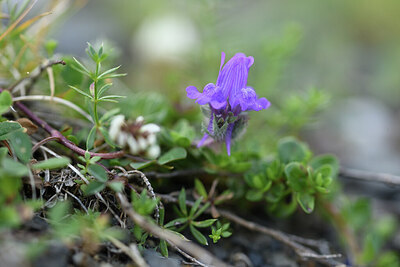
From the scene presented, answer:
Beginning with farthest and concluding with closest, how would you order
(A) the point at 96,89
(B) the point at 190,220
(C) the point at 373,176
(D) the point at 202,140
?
(C) the point at 373,176 < (D) the point at 202,140 < (B) the point at 190,220 < (A) the point at 96,89

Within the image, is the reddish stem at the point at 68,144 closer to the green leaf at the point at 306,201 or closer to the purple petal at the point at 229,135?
the purple petal at the point at 229,135

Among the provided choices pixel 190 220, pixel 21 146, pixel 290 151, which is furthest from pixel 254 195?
pixel 21 146

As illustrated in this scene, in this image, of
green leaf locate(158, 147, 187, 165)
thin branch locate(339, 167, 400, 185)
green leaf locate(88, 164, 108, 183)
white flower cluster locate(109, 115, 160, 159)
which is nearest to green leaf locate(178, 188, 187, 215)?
green leaf locate(158, 147, 187, 165)

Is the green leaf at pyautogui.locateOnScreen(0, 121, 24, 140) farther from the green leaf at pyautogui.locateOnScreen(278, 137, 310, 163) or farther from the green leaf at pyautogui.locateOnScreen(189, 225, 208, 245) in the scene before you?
the green leaf at pyautogui.locateOnScreen(278, 137, 310, 163)

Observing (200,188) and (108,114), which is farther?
(200,188)

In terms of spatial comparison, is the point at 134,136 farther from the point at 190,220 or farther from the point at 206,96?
the point at 190,220

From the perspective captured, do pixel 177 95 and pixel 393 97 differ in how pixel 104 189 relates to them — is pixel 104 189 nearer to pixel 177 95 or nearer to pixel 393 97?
pixel 177 95
